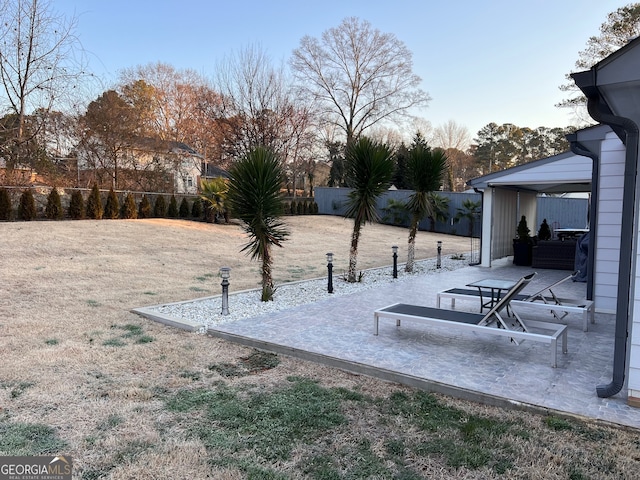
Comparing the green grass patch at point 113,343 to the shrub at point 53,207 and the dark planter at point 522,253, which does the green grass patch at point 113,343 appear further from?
the shrub at point 53,207

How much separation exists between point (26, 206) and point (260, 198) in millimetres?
12016

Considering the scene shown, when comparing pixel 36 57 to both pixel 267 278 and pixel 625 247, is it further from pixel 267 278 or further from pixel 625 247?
pixel 625 247

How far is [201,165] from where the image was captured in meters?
30.5

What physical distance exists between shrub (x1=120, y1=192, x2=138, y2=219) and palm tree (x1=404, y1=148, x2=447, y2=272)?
12255 millimetres

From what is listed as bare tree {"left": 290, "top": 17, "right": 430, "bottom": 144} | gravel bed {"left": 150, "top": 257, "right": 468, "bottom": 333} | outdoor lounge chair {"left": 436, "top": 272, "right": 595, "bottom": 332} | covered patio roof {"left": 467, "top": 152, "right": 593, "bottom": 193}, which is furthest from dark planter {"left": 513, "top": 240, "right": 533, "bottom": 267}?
bare tree {"left": 290, "top": 17, "right": 430, "bottom": 144}

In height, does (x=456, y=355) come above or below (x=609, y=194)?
below

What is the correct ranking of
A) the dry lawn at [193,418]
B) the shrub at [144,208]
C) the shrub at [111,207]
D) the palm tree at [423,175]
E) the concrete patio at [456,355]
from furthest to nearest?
the shrub at [144,208] → the shrub at [111,207] → the palm tree at [423,175] → the concrete patio at [456,355] → the dry lawn at [193,418]

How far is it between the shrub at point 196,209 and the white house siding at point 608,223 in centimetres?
1714

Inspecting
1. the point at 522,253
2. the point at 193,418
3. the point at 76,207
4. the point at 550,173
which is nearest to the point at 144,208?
the point at 76,207

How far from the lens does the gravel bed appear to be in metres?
6.42

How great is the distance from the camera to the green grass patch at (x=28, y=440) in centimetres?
272

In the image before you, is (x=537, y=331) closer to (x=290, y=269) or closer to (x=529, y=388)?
(x=529, y=388)

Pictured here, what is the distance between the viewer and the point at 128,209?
17.7m

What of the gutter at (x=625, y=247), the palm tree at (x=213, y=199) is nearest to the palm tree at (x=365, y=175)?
the gutter at (x=625, y=247)
